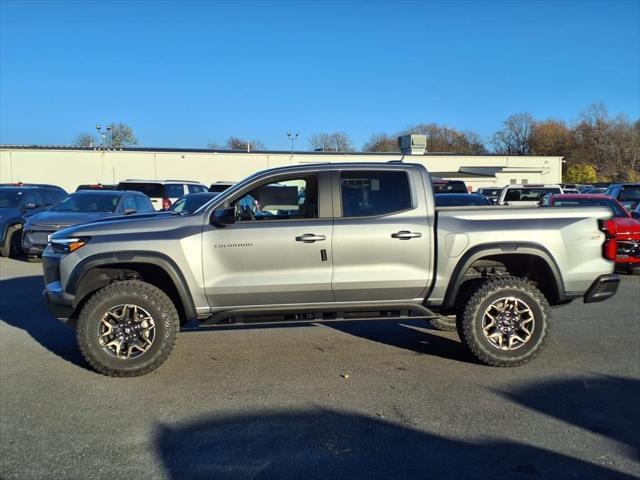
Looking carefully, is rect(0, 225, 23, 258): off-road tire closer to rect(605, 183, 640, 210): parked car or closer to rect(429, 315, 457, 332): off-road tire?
rect(429, 315, 457, 332): off-road tire

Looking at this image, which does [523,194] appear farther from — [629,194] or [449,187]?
[449,187]

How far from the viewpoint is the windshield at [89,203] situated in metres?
12.6

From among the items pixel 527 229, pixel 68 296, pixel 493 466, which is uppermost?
pixel 527 229

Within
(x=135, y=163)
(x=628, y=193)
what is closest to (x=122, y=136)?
(x=135, y=163)

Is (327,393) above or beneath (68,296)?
beneath

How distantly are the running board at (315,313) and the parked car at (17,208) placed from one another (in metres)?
10.5

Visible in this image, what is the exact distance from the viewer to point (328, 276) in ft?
17.5

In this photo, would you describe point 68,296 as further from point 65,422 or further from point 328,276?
point 328,276

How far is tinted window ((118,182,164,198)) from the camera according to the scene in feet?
61.9

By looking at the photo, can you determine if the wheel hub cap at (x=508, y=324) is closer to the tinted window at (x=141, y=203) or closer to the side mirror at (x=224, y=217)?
the side mirror at (x=224, y=217)

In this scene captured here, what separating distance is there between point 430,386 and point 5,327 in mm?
5387

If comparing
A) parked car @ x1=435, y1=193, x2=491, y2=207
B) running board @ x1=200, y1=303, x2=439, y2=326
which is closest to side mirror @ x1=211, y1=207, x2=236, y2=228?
running board @ x1=200, y1=303, x2=439, y2=326

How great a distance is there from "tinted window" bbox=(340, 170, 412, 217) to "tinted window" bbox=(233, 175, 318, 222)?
34cm

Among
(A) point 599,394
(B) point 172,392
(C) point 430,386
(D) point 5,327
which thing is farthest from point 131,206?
(A) point 599,394
